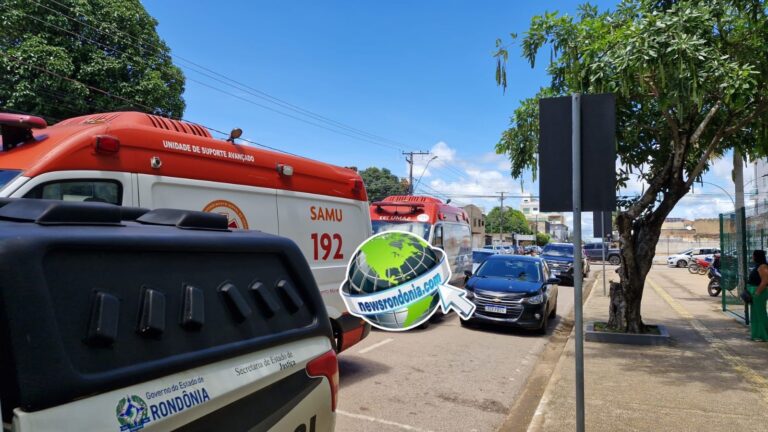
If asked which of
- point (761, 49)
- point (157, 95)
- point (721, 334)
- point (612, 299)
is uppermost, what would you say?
point (157, 95)

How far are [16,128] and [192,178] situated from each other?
1394 mm

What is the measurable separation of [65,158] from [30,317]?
3.16 metres

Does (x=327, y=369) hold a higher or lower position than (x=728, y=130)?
lower

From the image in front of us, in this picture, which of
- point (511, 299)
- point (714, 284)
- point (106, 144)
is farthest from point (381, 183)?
point (106, 144)

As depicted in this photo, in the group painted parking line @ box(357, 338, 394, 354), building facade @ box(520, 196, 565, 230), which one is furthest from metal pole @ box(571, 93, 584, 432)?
building facade @ box(520, 196, 565, 230)

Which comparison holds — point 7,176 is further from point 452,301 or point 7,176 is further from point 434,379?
point 434,379

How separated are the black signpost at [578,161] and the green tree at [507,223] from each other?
106 meters

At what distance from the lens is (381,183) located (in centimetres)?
6134

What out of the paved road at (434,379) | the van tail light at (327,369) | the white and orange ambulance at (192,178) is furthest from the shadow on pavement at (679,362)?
the van tail light at (327,369)

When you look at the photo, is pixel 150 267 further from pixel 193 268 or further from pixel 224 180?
pixel 224 180

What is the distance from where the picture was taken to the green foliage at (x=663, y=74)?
21.3ft

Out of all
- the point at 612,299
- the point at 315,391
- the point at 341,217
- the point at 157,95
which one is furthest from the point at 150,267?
the point at 157,95

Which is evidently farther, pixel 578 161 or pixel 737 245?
pixel 737 245

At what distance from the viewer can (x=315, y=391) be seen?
7.86 ft
